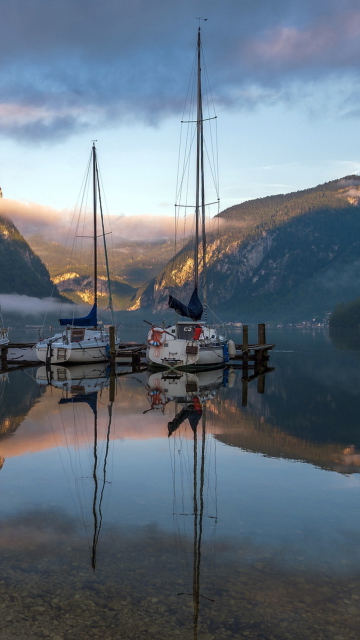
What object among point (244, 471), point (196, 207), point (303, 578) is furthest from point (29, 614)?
point (196, 207)

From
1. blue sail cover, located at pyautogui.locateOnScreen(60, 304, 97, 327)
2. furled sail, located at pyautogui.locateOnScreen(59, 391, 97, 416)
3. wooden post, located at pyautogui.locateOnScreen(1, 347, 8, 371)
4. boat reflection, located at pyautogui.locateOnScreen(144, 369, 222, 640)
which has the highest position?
blue sail cover, located at pyautogui.locateOnScreen(60, 304, 97, 327)

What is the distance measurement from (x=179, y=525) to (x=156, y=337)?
30.2 meters

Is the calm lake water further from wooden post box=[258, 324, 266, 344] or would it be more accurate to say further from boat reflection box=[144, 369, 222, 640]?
wooden post box=[258, 324, 266, 344]

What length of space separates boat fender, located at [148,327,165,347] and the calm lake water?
17.5m

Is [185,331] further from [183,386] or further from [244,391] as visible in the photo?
[244,391]

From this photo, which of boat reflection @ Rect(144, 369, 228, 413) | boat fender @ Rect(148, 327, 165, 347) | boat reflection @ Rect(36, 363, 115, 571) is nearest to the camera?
boat reflection @ Rect(36, 363, 115, 571)

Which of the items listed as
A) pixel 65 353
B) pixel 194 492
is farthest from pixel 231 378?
pixel 194 492

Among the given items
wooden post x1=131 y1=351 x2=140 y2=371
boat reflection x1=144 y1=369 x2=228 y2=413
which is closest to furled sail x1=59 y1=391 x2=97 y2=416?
boat reflection x1=144 y1=369 x2=228 y2=413

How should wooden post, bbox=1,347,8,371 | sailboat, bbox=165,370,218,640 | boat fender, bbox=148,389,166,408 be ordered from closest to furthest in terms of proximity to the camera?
sailboat, bbox=165,370,218,640 → boat fender, bbox=148,389,166,408 → wooden post, bbox=1,347,8,371

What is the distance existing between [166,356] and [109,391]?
11.5m

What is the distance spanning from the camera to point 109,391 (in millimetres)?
29938

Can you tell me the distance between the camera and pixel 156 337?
40.5 metres

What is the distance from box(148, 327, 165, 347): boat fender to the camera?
133 ft

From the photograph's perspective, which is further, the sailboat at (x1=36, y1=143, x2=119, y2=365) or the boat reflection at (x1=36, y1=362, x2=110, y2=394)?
the sailboat at (x1=36, y1=143, x2=119, y2=365)
